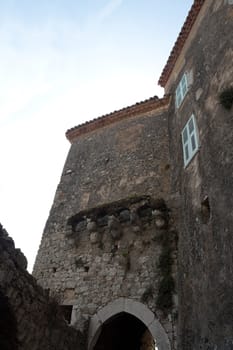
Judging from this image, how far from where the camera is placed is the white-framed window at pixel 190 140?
665 centimetres

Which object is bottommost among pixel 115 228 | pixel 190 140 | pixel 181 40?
pixel 115 228

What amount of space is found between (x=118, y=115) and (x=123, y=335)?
273 inches

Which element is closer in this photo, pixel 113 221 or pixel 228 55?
pixel 228 55

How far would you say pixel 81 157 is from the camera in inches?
421

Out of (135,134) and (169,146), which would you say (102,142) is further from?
(169,146)

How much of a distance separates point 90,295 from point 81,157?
16.7ft

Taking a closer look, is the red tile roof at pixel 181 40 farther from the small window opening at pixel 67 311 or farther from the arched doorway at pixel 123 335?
the small window opening at pixel 67 311

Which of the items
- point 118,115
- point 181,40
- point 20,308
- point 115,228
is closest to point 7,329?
point 20,308

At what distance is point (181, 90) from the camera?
27.9ft

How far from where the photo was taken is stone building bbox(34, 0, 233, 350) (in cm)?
513

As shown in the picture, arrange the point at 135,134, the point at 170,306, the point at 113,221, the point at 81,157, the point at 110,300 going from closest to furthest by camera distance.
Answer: the point at 170,306
the point at 110,300
the point at 113,221
the point at 135,134
the point at 81,157

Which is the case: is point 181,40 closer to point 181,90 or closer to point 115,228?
point 181,90

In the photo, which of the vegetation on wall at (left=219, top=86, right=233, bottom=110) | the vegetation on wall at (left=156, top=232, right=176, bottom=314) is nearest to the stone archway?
the vegetation on wall at (left=156, top=232, right=176, bottom=314)

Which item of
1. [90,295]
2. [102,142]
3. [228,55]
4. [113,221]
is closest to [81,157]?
[102,142]
